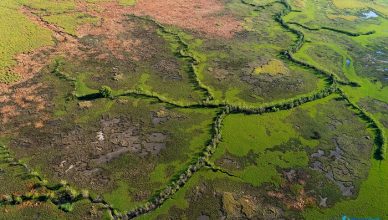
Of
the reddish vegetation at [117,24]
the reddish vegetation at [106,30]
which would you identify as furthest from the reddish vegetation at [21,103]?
the reddish vegetation at [117,24]

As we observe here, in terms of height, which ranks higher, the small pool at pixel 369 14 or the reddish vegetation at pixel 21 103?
the small pool at pixel 369 14

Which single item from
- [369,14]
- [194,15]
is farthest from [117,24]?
[369,14]

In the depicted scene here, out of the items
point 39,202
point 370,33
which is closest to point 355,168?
point 39,202

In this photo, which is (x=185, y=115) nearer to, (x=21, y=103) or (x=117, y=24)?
(x=21, y=103)

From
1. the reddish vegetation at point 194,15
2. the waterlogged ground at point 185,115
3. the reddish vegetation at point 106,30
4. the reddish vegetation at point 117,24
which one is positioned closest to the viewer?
the waterlogged ground at point 185,115

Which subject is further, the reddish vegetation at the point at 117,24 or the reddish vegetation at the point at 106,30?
the reddish vegetation at the point at 117,24

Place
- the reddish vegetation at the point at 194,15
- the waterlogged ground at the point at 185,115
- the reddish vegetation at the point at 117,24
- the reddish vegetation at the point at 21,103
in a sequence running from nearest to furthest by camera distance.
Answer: the waterlogged ground at the point at 185,115
the reddish vegetation at the point at 21,103
the reddish vegetation at the point at 117,24
the reddish vegetation at the point at 194,15

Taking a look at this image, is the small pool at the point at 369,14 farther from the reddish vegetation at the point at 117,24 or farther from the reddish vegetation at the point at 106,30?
the reddish vegetation at the point at 106,30
